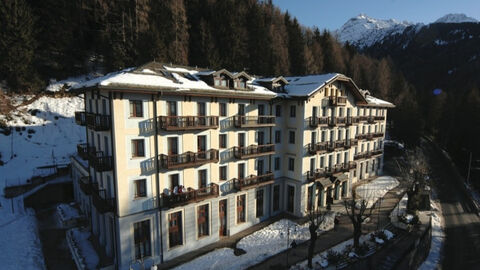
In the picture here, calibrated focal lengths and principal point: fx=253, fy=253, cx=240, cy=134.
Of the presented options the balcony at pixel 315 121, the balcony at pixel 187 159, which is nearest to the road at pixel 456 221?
the balcony at pixel 315 121

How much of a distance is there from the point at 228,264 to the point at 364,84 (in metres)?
76.4

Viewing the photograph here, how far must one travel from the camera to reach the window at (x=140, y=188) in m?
19.6

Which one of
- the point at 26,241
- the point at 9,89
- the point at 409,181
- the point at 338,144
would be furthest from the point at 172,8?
the point at 409,181

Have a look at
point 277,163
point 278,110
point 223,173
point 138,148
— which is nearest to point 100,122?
point 138,148

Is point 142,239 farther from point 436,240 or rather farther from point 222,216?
point 436,240

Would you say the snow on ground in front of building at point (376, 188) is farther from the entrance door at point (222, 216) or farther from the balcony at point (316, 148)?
the entrance door at point (222, 216)

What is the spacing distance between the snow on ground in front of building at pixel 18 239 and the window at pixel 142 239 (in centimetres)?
801

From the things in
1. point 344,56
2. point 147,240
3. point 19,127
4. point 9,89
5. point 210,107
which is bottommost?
point 147,240

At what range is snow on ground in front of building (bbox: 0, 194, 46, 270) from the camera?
2056cm

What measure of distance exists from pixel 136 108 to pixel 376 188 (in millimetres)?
37411

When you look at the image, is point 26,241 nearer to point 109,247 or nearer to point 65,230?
point 65,230

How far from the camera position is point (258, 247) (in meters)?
23.0

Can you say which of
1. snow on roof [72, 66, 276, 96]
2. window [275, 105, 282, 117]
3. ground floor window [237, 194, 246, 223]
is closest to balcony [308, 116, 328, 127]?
window [275, 105, 282, 117]

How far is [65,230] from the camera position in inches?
1029
